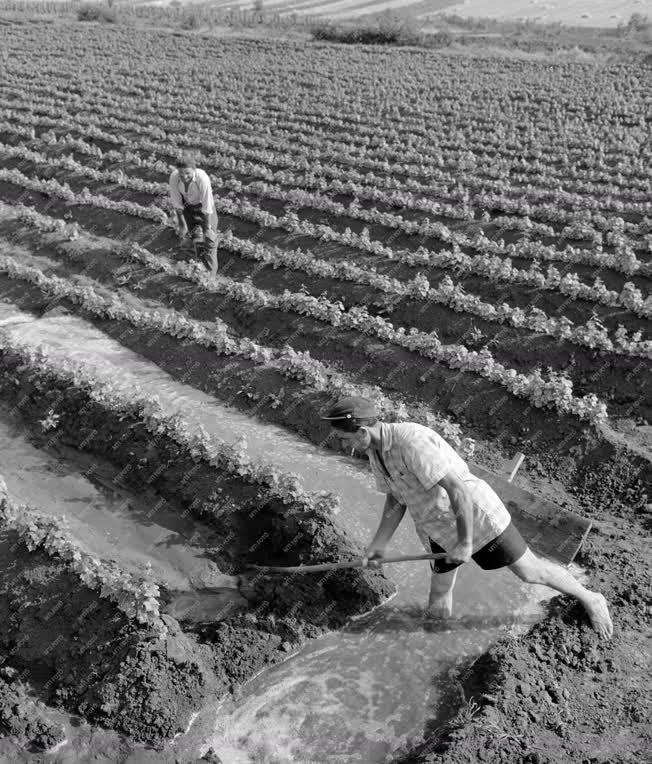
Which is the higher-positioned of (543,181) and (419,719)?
(543,181)

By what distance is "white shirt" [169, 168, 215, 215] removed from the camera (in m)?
9.58

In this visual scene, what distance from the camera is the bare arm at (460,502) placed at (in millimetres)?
4164

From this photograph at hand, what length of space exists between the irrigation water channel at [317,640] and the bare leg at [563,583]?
51 centimetres

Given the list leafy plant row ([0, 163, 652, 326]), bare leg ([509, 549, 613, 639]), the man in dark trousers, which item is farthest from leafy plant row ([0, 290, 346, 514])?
leafy plant row ([0, 163, 652, 326])

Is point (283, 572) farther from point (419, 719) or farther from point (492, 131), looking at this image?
point (492, 131)

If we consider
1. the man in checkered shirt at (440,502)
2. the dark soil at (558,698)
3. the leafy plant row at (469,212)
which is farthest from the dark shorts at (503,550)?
the leafy plant row at (469,212)

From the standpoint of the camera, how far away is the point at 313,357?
328 inches

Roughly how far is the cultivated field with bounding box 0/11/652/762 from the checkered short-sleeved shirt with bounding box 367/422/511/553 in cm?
91

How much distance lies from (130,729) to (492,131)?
15.7 m

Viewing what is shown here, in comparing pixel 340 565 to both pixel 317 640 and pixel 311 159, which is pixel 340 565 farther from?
pixel 311 159

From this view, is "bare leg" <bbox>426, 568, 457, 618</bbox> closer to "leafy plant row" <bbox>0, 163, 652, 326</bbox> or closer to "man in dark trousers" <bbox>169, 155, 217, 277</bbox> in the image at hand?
"leafy plant row" <bbox>0, 163, 652, 326</bbox>

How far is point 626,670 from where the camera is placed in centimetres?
461

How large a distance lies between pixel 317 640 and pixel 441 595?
0.88 metres

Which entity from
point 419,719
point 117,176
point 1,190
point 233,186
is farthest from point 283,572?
point 1,190
